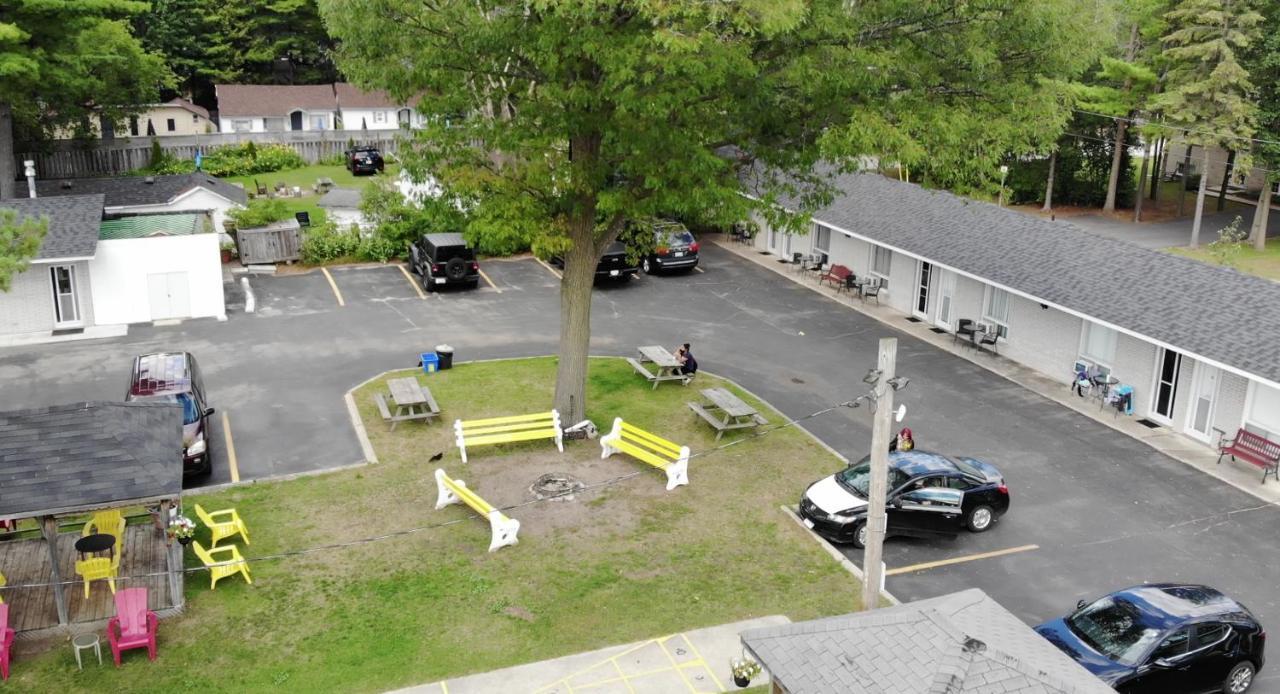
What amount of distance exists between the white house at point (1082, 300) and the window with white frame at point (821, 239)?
0.95m

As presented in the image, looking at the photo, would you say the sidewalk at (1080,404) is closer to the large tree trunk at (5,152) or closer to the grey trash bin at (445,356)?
the grey trash bin at (445,356)

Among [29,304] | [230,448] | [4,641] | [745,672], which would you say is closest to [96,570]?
[4,641]

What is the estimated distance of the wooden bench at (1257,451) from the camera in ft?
69.2

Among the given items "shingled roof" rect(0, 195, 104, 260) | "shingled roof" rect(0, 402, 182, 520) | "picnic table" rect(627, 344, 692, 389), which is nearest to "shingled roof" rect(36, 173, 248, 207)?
"shingled roof" rect(0, 195, 104, 260)

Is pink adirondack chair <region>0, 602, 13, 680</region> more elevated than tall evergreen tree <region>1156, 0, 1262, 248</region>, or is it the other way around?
tall evergreen tree <region>1156, 0, 1262, 248</region>

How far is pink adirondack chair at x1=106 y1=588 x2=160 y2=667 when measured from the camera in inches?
572

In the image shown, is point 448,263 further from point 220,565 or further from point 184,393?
point 220,565

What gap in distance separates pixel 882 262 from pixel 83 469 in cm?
2517

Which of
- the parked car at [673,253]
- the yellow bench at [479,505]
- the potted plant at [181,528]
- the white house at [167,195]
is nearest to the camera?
the potted plant at [181,528]

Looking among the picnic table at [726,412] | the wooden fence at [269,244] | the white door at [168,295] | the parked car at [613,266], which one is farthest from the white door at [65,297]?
the picnic table at [726,412]

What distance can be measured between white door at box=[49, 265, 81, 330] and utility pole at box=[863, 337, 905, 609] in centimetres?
2469

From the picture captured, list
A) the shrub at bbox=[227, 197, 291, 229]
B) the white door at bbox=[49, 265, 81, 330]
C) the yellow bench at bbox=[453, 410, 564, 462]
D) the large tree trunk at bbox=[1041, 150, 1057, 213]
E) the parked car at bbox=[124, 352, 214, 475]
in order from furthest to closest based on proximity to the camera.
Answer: the large tree trunk at bbox=[1041, 150, 1057, 213] → the shrub at bbox=[227, 197, 291, 229] → the white door at bbox=[49, 265, 81, 330] → the yellow bench at bbox=[453, 410, 564, 462] → the parked car at bbox=[124, 352, 214, 475]

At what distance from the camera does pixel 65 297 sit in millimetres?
29406

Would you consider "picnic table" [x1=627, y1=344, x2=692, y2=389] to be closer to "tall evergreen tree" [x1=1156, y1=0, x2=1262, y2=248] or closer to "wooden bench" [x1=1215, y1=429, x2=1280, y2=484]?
"wooden bench" [x1=1215, y1=429, x2=1280, y2=484]
